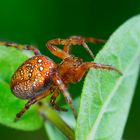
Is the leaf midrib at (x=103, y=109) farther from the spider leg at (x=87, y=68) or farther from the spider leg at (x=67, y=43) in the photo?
the spider leg at (x=67, y=43)

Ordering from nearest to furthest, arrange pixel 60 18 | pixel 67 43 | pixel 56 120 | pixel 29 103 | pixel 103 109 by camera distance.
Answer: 1. pixel 103 109
2. pixel 56 120
3. pixel 29 103
4. pixel 67 43
5. pixel 60 18

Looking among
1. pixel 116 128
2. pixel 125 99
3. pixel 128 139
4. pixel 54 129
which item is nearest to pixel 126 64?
pixel 125 99

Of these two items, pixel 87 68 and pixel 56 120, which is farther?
pixel 87 68

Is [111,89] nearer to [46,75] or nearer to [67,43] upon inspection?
[46,75]

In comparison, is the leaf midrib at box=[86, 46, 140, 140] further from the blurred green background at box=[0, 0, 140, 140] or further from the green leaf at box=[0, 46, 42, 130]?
the blurred green background at box=[0, 0, 140, 140]

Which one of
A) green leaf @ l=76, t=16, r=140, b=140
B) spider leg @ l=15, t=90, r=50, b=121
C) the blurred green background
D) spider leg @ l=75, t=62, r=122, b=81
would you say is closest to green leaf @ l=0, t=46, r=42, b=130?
spider leg @ l=15, t=90, r=50, b=121

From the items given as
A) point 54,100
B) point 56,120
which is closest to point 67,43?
point 54,100

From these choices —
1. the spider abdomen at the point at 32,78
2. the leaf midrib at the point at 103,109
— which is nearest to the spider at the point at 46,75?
the spider abdomen at the point at 32,78
